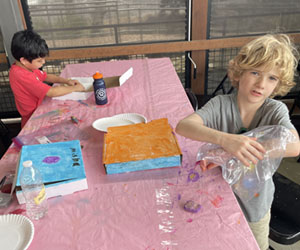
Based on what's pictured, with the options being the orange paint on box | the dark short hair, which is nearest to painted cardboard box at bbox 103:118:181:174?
the orange paint on box

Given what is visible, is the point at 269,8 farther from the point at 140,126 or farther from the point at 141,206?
the point at 141,206

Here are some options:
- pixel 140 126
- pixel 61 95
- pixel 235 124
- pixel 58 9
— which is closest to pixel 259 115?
pixel 235 124

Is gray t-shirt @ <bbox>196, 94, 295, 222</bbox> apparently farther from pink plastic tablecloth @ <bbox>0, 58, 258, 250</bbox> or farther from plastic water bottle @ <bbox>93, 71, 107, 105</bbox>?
plastic water bottle @ <bbox>93, 71, 107, 105</bbox>

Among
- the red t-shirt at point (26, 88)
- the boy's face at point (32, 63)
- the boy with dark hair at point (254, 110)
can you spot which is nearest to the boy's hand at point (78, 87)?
the red t-shirt at point (26, 88)

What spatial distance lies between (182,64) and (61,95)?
1.69 m

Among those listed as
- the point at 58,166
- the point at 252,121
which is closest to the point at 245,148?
the point at 252,121

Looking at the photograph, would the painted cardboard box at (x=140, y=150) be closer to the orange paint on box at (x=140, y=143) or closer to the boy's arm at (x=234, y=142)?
the orange paint on box at (x=140, y=143)

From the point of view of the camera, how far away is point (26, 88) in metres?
1.99

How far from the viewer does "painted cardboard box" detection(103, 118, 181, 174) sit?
114 centimetres

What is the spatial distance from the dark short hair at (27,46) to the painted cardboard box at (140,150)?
979 mm

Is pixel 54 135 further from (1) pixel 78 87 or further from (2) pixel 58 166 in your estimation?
(1) pixel 78 87

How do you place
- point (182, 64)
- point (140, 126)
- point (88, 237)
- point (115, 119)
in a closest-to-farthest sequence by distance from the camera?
point (88, 237) → point (140, 126) → point (115, 119) → point (182, 64)

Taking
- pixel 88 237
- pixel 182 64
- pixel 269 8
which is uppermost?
pixel 269 8

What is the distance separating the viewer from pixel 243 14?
298 cm
